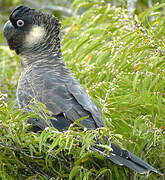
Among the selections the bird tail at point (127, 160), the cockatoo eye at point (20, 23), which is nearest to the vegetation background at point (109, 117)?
the bird tail at point (127, 160)

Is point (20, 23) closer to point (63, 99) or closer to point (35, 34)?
point (35, 34)

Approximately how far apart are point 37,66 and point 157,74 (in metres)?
1.20

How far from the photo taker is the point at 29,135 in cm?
235

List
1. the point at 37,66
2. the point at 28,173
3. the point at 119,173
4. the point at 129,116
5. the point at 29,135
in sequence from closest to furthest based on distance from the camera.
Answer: the point at 29,135 → the point at 28,173 → the point at 119,173 → the point at 129,116 → the point at 37,66

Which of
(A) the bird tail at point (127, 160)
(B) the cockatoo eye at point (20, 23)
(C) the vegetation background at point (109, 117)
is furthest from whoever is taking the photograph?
(B) the cockatoo eye at point (20, 23)

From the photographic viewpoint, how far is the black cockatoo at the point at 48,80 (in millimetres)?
2986

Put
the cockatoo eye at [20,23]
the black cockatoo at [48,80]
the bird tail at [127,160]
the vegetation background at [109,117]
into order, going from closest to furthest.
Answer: the vegetation background at [109,117] < the bird tail at [127,160] < the black cockatoo at [48,80] < the cockatoo eye at [20,23]

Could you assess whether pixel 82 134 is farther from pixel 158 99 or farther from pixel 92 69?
pixel 92 69

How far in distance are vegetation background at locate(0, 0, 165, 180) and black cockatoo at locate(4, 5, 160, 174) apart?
133mm

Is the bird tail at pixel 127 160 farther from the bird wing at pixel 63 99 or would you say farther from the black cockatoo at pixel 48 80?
the bird wing at pixel 63 99

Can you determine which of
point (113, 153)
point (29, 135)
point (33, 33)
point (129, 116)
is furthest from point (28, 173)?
point (33, 33)

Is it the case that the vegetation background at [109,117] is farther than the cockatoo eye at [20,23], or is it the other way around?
the cockatoo eye at [20,23]

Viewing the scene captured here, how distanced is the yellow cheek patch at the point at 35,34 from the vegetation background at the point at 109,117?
A: 0.39 m

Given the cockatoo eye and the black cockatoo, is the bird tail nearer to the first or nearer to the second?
the black cockatoo
